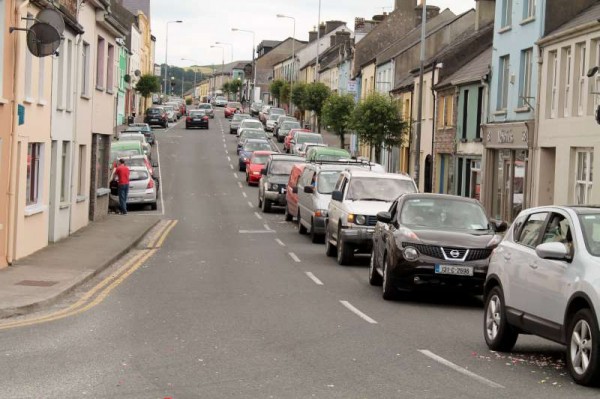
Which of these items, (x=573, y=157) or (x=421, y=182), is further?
(x=421, y=182)

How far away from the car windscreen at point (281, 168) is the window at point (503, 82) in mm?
8166

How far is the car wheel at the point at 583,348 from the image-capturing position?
28.6ft

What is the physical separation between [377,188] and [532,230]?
11.5 meters

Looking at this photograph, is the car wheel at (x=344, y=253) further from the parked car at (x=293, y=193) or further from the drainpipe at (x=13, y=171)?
the parked car at (x=293, y=193)

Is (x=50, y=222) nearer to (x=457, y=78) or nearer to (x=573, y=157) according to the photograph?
(x=573, y=157)

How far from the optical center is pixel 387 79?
2378 inches

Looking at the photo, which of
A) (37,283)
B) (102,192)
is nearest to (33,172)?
(37,283)

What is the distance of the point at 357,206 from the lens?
70.6 feet

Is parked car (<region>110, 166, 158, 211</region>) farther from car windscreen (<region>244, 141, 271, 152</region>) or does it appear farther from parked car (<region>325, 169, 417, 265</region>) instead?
car windscreen (<region>244, 141, 271, 152</region>)

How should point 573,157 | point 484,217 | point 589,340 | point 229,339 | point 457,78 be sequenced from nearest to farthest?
point 589,340 → point 229,339 → point 484,217 → point 573,157 → point 457,78

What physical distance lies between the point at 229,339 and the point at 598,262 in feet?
13.9

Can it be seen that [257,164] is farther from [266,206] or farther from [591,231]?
[591,231]

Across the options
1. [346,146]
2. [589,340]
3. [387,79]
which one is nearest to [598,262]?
[589,340]

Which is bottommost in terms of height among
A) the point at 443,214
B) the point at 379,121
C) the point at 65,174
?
the point at 443,214
